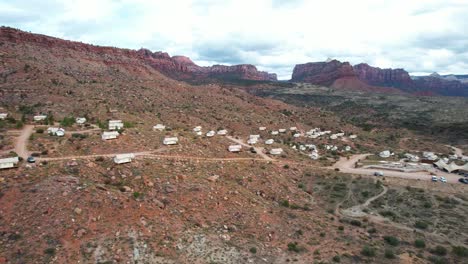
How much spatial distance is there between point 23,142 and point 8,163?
9.11 m

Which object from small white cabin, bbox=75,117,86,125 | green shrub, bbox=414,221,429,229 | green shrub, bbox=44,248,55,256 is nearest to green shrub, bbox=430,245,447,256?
green shrub, bbox=414,221,429,229

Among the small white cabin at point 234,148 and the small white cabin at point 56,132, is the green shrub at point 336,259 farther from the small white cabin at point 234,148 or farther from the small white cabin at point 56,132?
the small white cabin at point 56,132

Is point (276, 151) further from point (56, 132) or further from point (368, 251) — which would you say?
point (56, 132)

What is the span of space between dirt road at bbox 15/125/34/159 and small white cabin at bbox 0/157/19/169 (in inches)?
112

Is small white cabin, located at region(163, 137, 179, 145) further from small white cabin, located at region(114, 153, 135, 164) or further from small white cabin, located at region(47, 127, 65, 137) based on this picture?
small white cabin, located at region(47, 127, 65, 137)

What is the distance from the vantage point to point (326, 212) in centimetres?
3503

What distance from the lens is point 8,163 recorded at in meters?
30.4

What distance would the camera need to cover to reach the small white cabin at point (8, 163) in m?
30.1

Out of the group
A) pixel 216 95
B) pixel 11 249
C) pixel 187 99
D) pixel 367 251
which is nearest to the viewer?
pixel 11 249

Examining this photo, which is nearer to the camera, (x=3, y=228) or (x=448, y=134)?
(x=3, y=228)

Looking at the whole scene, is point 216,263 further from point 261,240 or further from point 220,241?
point 261,240

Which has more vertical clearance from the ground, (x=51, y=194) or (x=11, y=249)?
(x=51, y=194)

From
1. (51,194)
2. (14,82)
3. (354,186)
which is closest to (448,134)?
(354,186)

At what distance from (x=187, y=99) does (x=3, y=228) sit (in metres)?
65.1
